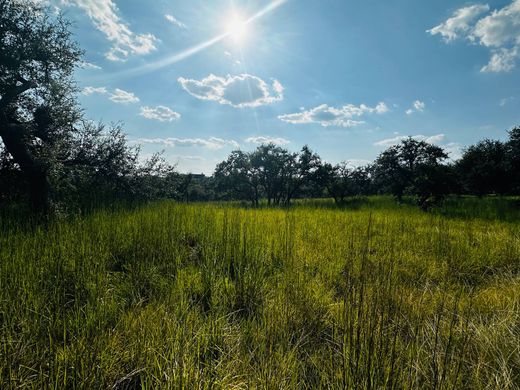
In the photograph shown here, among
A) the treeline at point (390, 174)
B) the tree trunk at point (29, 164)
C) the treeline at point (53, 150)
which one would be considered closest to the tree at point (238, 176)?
the treeline at point (390, 174)

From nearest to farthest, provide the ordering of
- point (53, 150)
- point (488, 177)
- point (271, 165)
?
1. point (53, 150)
2. point (488, 177)
3. point (271, 165)

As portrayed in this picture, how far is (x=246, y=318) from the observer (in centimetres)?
320

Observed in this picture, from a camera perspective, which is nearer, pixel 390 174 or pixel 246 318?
pixel 246 318

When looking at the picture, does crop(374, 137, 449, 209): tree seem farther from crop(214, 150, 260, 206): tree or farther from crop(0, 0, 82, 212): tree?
crop(0, 0, 82, 212): tree

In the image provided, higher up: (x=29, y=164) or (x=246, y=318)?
(x=29, y=164)

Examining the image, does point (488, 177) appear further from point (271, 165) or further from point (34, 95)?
point (34, 95)

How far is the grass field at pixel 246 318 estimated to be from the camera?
1831 millimetres

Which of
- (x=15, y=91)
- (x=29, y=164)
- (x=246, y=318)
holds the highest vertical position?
(x=15, y=91)

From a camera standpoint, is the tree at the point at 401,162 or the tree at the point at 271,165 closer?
the tree at the point at 401,162

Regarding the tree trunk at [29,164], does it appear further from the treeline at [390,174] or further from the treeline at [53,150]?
the treeline at [390,174]

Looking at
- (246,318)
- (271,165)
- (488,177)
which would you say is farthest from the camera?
(271,165)

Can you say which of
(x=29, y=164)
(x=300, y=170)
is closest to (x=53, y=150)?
(x=29, y=164)

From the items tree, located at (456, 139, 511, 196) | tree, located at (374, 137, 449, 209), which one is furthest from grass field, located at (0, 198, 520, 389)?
tree, located at (456, 139, 511, 196)

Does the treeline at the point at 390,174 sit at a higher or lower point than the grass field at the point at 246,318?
higher
